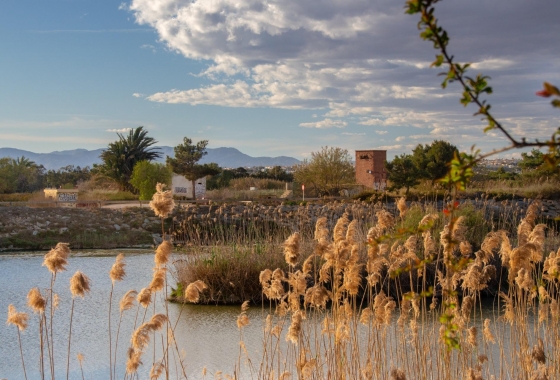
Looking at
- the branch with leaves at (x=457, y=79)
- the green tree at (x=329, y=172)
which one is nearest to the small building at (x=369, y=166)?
the green tree at (x=329, y=172)

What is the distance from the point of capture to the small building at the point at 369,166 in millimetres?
36719

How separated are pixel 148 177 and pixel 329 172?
29.4ft

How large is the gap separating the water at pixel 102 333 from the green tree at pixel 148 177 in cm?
1908

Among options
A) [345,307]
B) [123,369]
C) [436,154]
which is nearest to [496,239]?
[345,307]

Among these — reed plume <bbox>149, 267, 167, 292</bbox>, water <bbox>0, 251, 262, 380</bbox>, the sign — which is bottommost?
water <bbox>0, 251, 262, 380</bbox>

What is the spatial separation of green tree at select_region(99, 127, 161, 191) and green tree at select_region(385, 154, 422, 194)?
54.6ft

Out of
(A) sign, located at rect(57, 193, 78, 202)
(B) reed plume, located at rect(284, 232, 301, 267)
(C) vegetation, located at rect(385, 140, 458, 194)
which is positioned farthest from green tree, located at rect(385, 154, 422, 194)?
(B) reed plume, located at rect(284, 232, 301, 267)

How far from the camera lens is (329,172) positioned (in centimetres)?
3191

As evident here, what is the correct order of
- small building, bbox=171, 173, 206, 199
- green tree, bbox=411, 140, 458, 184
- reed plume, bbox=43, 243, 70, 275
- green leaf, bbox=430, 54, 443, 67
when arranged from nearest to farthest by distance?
green leaf, bbox=430, 54, 443, 67, reed plume, bbox=43, 243, 70, 275, green tree, bbox=411, 140, 458, 184, small building, bbox=171, 173, 206, 199

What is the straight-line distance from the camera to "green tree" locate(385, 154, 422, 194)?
2692 cm

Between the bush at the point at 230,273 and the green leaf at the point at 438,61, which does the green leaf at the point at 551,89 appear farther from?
the bush at the point at 230,273

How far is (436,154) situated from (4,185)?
2315cm

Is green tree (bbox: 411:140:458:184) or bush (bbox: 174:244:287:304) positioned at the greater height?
green tree (bbox: 411:140:458:184)

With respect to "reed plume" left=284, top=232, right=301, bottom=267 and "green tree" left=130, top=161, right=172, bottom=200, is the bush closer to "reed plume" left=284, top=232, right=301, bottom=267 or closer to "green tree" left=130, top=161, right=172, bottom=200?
"reed plume" left=284, top=232, right=301, bottom=267
